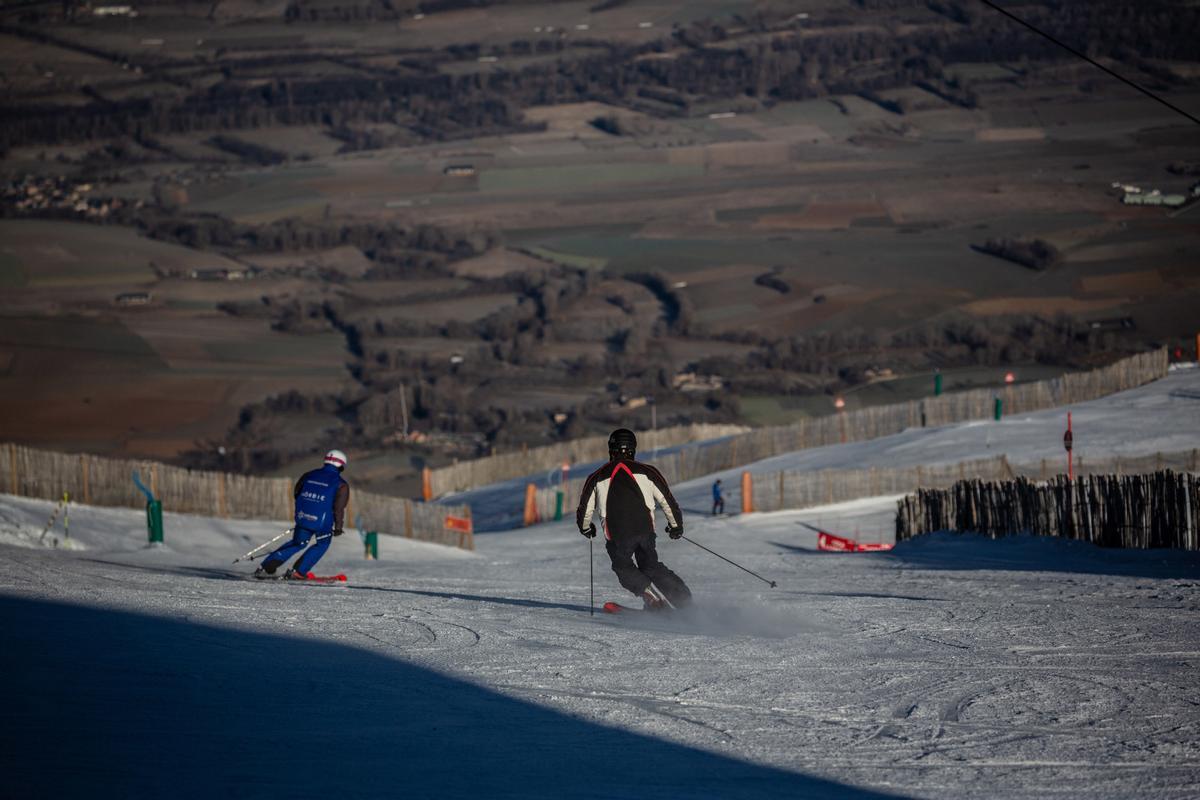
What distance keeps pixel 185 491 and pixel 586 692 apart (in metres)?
20.5

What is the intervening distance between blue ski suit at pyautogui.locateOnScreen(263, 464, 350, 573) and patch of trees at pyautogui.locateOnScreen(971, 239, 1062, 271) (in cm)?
7329

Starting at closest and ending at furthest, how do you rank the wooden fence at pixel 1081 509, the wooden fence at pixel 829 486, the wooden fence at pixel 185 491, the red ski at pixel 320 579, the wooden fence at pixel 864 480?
the red ski at pixel 320 579 → the wooden fence at pixel 1081 509 → the wooden fence at pixel 185 491 → the wooden fence at pixel 864 480 → the wooden fence at pixel 829 486

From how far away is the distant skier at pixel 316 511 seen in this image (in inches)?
591

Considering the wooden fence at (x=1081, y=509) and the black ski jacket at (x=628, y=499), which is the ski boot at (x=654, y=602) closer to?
the black ski jacket at (x=628, y=499)

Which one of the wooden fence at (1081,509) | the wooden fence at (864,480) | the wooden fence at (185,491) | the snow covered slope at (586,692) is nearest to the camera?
the snow covered slope at (586,692)

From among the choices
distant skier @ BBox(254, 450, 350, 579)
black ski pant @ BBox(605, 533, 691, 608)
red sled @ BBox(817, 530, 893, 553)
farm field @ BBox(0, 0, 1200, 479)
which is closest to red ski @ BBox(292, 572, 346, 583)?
distant skier @ BBox(254, 450, 350, 579)

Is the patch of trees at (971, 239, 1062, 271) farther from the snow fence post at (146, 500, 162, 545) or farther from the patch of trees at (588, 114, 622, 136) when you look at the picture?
the snow fence post at (146, 500, 162, 545)

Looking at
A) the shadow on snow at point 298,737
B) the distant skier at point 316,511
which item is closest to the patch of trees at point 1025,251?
the distant skier at point 316,511

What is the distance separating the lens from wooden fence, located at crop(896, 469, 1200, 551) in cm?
1853

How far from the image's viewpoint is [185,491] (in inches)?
1115

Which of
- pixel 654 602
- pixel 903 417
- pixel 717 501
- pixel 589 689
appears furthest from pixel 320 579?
pixel 903 417

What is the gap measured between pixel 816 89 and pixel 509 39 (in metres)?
39.7

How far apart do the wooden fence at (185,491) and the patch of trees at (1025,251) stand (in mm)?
58898

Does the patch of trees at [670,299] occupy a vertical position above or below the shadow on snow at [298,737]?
below
